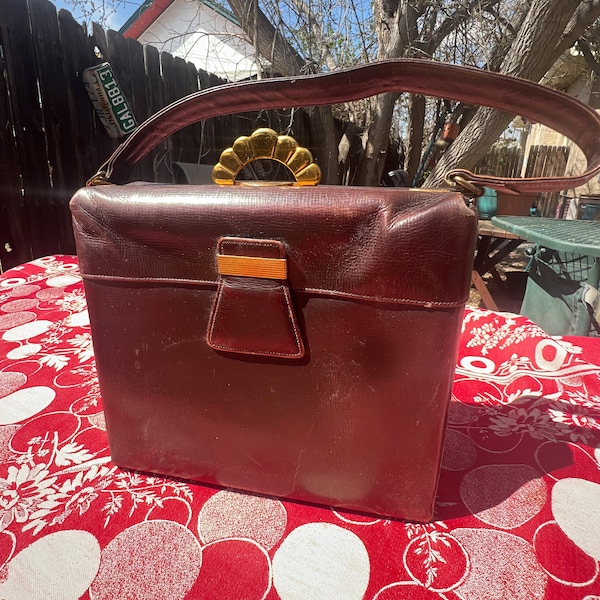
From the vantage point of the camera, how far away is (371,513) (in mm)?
507

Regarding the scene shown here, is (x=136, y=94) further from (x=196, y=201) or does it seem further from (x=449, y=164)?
(x=196, y=201)

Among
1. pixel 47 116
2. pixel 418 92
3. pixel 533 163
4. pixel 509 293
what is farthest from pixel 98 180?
pixel 533 163

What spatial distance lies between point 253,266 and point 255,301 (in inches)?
1.5

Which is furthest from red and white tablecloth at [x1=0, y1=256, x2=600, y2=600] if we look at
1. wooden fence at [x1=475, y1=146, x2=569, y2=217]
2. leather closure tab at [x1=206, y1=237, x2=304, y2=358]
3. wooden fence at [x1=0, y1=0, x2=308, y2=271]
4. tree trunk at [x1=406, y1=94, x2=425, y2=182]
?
wooden fence at [x1=475, y1=146, x2=569, y2=217]

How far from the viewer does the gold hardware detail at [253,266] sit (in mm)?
432

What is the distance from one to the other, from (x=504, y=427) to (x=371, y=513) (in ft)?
1.00

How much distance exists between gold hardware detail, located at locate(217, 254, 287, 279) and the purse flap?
0.4 inches

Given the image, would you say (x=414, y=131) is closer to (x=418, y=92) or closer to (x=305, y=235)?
(x=418, y=92)

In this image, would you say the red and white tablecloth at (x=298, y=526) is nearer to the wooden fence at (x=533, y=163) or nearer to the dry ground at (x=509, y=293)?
the dry ground at (x=509, y=293)

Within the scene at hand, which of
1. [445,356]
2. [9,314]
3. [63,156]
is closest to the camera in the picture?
[445,356]

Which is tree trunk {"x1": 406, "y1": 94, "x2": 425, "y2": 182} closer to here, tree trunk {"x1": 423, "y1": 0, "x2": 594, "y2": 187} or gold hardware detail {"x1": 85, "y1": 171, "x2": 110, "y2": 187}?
tree trunk {"x1": 423, "y1": 0, "x2": 594, "y2": 187}

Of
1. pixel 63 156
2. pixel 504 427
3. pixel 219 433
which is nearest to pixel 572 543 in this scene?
pixel 504 427

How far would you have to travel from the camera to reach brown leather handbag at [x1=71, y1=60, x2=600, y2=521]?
A: 41 centimetres

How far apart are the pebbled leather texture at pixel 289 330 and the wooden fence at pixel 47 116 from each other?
5.96 ft
